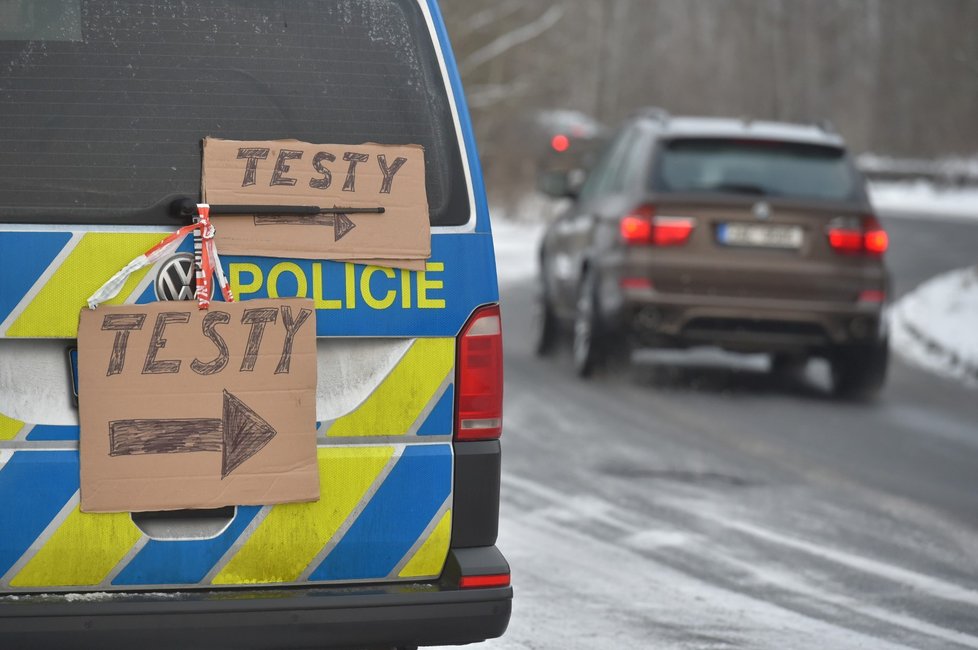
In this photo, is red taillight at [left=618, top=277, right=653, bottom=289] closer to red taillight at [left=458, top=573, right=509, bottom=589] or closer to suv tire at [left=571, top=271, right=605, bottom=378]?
suv tire at [left=571, top=271, right=605, bottom=378]

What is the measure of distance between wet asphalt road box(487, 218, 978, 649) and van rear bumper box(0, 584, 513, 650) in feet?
4.12

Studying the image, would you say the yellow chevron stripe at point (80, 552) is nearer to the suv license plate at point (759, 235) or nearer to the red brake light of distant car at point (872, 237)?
the suv license plate at point (759, 235)

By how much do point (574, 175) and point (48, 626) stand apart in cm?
1032

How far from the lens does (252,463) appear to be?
4.01 meters

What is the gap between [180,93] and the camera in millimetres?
3977

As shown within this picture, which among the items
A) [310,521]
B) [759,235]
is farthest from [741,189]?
[310,521]

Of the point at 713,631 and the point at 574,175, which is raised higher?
the point at 574,175

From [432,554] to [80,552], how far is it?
82 cm

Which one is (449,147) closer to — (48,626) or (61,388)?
(61,388)

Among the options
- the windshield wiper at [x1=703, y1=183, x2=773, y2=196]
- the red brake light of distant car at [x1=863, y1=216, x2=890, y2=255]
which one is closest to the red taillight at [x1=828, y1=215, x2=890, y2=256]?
the red brake light of distant car at [x1=863, y1=216, x2=890, y2=255]

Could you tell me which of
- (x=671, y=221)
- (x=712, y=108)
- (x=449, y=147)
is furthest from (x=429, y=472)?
(x=712, y=108)

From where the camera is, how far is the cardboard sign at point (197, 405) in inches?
153

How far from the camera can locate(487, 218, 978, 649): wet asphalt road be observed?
575 centimetres

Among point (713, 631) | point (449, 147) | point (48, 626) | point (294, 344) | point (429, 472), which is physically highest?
point (449, 147)
